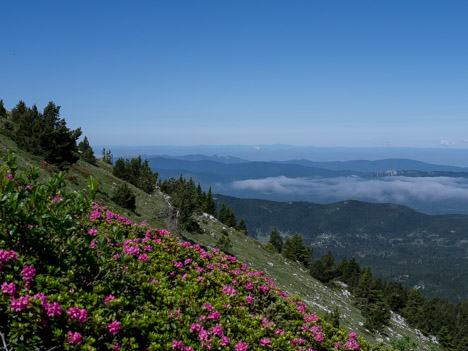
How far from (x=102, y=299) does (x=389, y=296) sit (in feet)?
332

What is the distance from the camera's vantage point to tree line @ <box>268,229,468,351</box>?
6888 cm

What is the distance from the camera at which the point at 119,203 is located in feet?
105

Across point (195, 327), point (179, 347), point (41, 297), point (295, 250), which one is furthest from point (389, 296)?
point (41, 297)

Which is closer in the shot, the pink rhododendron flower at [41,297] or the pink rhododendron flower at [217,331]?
the pink rhododendron flower at [41,297]

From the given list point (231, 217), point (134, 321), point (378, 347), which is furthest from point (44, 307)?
point (231, 217)

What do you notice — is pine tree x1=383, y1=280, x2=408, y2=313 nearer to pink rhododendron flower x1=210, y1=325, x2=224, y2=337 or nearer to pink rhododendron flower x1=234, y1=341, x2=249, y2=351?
pink rhododendron flower x1=234, y1=341, x2=249, y2=351

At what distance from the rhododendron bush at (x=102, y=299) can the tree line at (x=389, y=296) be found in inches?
2642

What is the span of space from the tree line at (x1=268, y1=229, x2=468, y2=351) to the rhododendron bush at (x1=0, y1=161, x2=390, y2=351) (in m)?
67.1

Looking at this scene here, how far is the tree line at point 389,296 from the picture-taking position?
226 ft

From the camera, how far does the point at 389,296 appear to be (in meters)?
86.1

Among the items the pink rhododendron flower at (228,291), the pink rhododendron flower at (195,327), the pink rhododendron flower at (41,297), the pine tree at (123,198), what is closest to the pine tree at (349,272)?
the pine tree at (123,198)

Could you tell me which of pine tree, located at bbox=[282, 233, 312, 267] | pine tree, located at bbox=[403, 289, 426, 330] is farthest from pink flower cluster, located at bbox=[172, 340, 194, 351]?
pine tree, located at bbox=[403, 289, 426, 330]

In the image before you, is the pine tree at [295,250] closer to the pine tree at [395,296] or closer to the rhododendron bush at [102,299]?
the pine tree at [395,296]

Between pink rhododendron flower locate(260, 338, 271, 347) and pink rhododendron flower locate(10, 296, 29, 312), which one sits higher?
pink rhododendron flower locate(10, 296, 29, 312)
